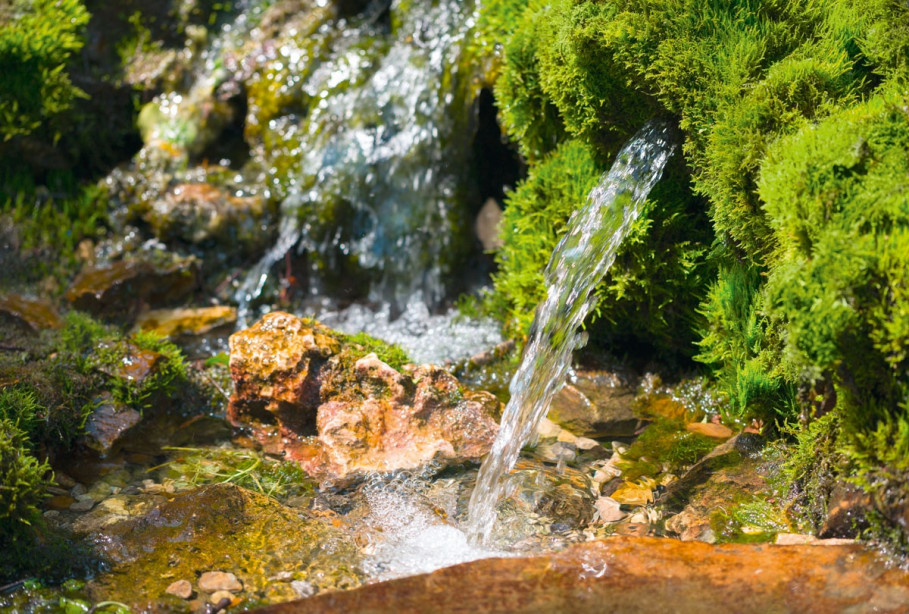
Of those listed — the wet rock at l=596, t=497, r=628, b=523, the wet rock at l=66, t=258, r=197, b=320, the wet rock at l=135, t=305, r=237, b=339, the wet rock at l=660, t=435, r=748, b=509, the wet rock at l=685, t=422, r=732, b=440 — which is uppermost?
the wet rock at l=660, t=435, r=748, b=509

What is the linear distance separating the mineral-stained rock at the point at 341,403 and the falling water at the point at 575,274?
13.0 inches

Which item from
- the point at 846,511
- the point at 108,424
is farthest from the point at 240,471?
the point at 846,511

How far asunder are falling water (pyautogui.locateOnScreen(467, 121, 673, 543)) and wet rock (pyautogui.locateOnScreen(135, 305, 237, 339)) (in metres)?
3.13

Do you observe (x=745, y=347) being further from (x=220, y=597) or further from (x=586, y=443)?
(x=220, y=597)

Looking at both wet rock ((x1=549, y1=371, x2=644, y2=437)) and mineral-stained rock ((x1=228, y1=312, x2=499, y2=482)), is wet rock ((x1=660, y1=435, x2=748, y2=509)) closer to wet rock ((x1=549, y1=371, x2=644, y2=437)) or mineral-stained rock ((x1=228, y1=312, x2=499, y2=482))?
wet rock ((x1=549, y1=371, x2=644, y2=437))

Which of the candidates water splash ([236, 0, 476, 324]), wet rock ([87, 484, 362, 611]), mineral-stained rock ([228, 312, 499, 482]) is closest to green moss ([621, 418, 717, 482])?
mineral-stained rock ([228, 312, 499, 482])

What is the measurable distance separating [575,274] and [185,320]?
3.55 meters

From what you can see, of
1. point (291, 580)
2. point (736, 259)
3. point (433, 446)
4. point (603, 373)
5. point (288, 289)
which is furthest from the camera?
point (288, 289)

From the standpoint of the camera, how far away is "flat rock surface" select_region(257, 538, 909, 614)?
2.57 m

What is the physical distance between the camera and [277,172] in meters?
7.26

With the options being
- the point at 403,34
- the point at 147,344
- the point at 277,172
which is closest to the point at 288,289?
the point at 277,172

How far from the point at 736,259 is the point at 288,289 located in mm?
4249

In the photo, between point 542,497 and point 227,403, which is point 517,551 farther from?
point 227,403

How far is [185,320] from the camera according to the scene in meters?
6.27
